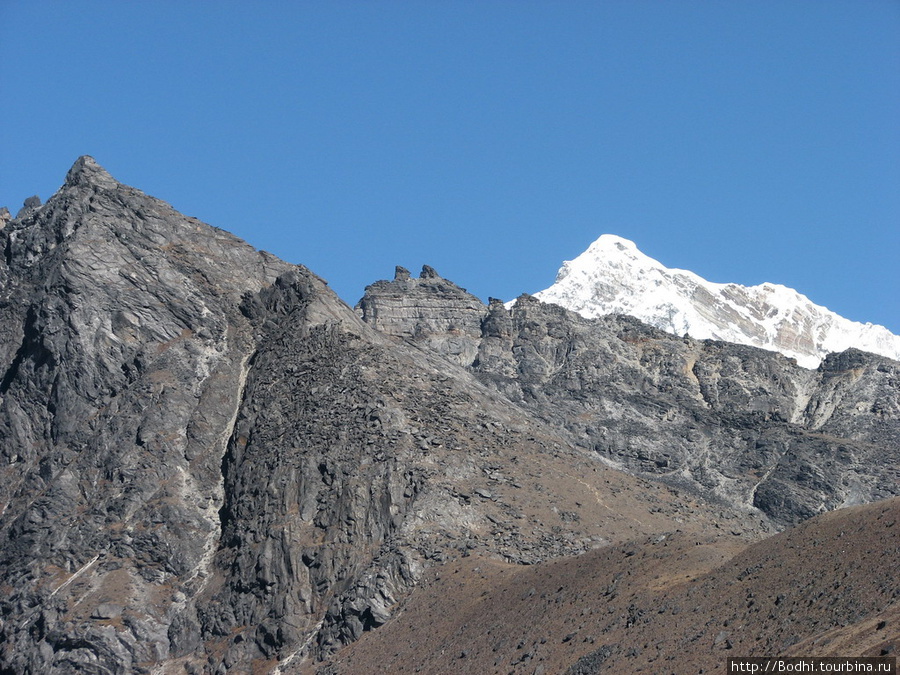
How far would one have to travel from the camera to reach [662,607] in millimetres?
122000

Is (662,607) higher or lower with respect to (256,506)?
lower

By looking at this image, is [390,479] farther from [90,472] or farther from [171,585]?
[90,472]

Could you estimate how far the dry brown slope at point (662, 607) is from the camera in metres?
104

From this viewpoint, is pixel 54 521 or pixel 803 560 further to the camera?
pixel 54 521

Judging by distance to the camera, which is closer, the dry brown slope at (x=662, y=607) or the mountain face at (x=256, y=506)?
the dry brown slope at (x=662, y=607)

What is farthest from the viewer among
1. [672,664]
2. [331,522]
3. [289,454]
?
[289,454]

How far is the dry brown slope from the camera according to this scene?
104m

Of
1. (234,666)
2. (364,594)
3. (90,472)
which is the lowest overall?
(234,666)

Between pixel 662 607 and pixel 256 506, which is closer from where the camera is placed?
pixel 662 607

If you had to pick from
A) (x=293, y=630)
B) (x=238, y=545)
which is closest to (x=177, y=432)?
(x=238, y=545)

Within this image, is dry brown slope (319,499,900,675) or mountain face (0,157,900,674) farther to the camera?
mountain face (0,157,900,674)

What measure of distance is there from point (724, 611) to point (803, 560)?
318 inches

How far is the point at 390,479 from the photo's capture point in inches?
6708

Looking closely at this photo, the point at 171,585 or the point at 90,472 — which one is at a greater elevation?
the point at 90,472
